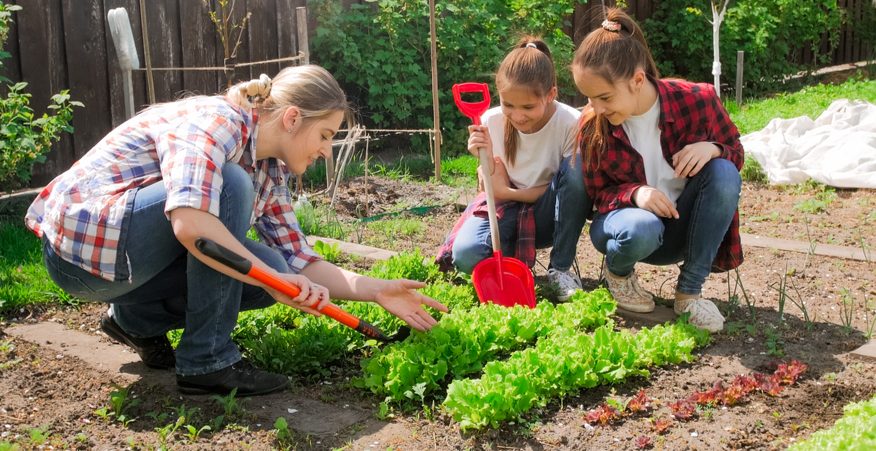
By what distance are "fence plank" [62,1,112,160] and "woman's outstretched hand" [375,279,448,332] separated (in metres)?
3.99

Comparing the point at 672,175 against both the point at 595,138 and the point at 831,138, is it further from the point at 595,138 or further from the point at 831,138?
the point at 831,138

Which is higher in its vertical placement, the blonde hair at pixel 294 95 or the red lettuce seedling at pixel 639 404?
the blonde hair at pixel 294 95

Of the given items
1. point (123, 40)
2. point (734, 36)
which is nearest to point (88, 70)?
point (123, 40)

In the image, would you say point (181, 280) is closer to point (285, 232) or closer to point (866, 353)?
point (285, 232)

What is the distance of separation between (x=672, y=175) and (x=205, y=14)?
180 inches

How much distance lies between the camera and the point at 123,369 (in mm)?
3379

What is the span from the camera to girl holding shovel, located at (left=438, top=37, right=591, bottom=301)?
3.93 metres

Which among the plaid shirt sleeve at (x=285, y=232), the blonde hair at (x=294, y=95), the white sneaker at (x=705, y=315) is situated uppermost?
the blonde hair at (x=294, y=95)

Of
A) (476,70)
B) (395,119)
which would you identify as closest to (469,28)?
(476,70)

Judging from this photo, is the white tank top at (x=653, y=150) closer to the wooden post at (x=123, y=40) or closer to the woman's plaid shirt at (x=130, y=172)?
the woman's plaid shirt at (x=130, y=172)

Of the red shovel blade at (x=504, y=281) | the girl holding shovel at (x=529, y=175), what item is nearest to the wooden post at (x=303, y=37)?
the girl holding shovel at (x=529, y=175)

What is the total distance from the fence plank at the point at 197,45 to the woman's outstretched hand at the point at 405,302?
4.32 meters

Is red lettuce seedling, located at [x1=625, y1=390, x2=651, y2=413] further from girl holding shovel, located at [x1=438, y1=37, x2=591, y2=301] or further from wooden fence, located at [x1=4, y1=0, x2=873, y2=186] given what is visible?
wooden fence, located at [x1=4, y1=0, x2=873, y2=186]

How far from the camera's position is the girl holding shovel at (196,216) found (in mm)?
2744
